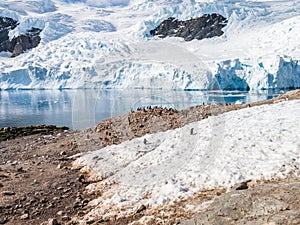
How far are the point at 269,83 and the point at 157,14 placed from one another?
67590 millimetres

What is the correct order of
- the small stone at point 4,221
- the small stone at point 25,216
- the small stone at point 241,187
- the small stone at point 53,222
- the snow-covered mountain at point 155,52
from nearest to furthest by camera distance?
the small stone at point 241,187
the small stone at point 53,222
the small stone at point 4,221
the small stone at point 25,216
the snow-covered mountain at point 155,52

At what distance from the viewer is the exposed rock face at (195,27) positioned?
135000mm

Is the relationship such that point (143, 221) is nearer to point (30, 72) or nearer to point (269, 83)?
point (269, 83)

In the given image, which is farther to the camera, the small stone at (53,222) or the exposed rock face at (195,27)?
the exposed rock face at (195,27)

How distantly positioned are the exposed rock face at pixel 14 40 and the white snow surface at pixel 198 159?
5801 inches

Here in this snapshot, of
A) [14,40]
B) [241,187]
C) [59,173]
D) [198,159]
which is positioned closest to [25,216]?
[59,173]

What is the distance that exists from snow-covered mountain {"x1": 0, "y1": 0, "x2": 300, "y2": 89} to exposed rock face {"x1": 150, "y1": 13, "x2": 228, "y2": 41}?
494cm

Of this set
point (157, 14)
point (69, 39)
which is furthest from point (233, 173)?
point (157, 14)

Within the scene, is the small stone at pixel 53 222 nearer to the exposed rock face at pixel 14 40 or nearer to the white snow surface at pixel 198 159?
the white snow surface at pixel 198 159

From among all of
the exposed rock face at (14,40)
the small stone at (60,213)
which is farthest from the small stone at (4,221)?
the exposed rock face at (14,40)

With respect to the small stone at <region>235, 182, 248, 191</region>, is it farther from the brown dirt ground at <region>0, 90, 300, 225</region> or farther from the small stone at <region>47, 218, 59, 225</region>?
the small stone at <region>47, 218, 59, 225</region>

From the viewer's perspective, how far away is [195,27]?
144250mm

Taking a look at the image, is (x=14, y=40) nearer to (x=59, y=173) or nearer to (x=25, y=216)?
(x=59, y=173)

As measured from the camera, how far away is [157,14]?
111 meters
